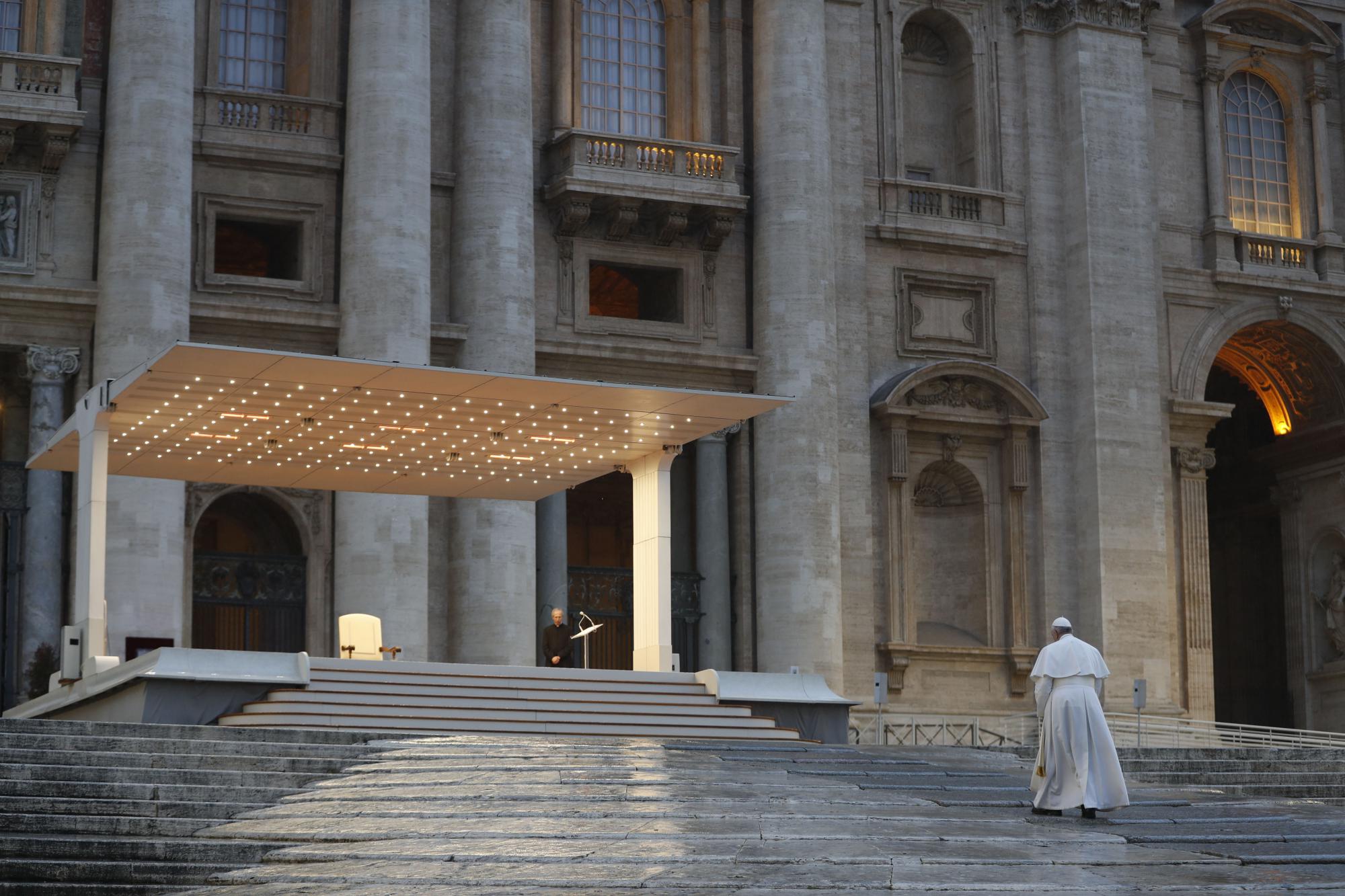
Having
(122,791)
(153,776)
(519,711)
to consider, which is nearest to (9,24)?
(519,711)

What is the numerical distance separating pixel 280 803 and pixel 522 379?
26.2ft

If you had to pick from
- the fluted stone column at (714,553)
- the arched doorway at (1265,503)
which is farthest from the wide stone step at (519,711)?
the arched doorway at (1265,503)

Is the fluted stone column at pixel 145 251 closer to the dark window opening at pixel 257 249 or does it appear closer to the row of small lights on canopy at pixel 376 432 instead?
the row of small lights on canopy at pixel 376 432

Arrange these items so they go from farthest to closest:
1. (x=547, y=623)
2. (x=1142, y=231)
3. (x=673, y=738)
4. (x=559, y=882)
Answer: (x=1142, y=231)
(x=547, y=623)
(x=673, y=738)
(x=559, y=882)

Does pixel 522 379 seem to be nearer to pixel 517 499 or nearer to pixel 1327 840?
pixel 517 499

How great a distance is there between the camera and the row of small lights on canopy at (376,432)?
69.9 ft

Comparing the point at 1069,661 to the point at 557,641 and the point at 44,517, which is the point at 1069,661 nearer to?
the point at 557,641

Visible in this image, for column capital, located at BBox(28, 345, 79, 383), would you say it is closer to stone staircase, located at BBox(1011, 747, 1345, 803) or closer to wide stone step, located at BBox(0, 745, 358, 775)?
wide stone step, located at BBox(0, 745, 358, 775)

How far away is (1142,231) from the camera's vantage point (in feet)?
109

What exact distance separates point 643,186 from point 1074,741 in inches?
671

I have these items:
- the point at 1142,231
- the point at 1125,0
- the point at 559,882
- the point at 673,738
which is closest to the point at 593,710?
the point at 673,738

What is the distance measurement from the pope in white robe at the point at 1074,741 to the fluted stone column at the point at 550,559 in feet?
49.6

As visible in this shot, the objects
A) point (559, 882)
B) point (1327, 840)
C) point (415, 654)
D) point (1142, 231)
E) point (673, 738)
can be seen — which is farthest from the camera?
point (1142, 231)

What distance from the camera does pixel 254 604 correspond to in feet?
93.4
